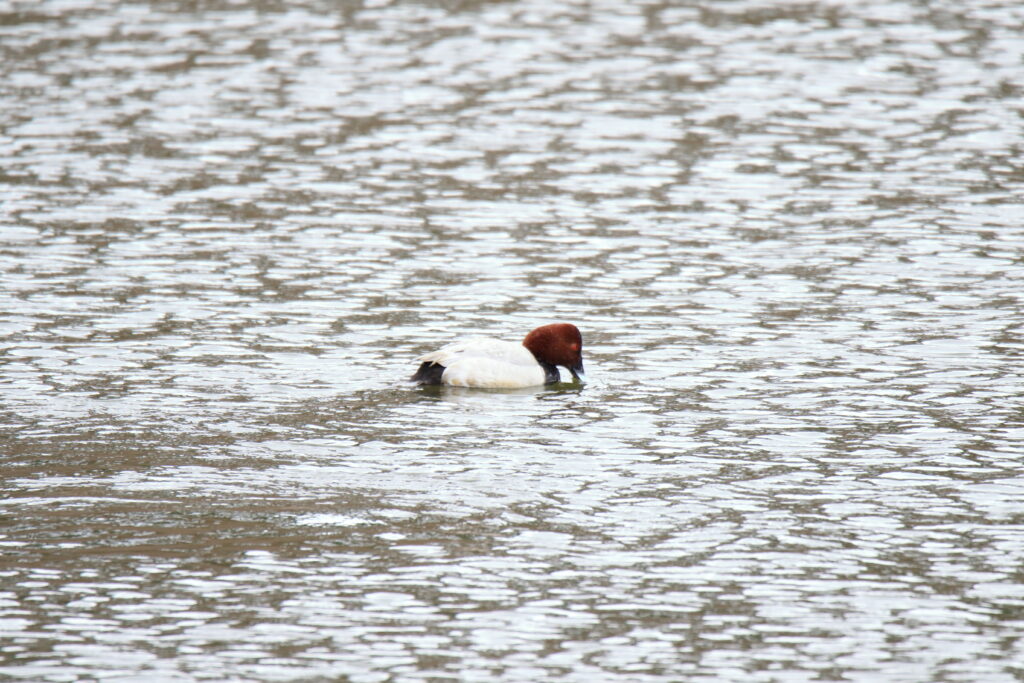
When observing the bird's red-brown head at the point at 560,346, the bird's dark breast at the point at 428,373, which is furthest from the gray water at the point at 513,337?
the bird's red-brown head at the point at 560,346

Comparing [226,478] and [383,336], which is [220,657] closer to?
[226,478]

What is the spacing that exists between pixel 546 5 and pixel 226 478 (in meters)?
22.0

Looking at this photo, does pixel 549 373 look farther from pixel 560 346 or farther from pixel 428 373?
pixel 428 373

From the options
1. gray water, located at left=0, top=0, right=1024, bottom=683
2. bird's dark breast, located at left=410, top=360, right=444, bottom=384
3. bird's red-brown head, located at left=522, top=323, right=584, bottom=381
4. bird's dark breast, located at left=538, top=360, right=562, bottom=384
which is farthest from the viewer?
bird's dark breast, located at left=538, top=360, right=562, bottom=384

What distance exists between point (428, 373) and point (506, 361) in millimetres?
650

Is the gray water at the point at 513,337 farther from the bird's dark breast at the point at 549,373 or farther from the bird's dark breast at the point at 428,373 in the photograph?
the bird's dark breast at the point at 549,373

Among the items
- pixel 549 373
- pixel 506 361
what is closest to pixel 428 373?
pixel 506 361

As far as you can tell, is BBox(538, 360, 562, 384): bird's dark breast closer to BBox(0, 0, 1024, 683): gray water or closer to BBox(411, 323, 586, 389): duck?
BBox(411, 323, 586, 389): duck

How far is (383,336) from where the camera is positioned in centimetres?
1416

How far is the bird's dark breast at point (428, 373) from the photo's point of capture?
12742 millimetres

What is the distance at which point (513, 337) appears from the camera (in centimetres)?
1405

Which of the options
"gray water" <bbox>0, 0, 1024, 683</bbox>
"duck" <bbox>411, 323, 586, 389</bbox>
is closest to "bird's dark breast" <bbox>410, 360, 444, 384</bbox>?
"duck" <bbox>411, 323, 586, 389</bbox>

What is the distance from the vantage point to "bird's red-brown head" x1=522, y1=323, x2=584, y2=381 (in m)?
13.0

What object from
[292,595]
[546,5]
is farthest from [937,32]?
[292,595]
